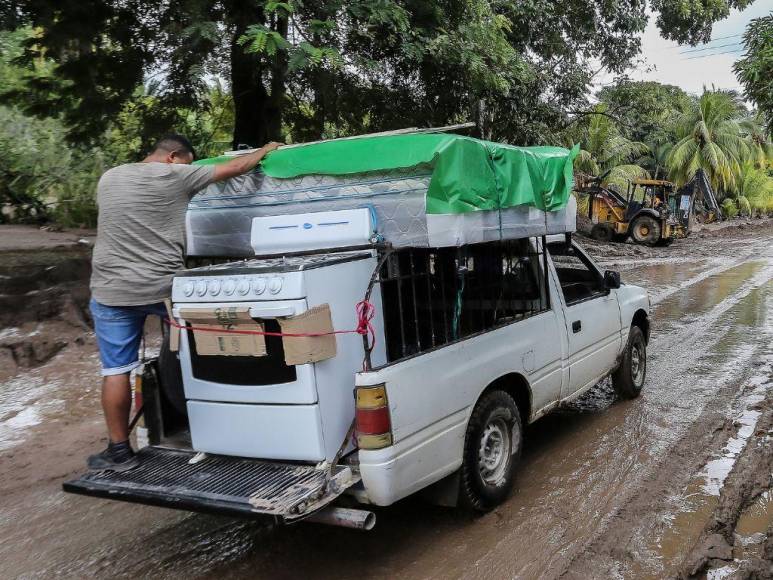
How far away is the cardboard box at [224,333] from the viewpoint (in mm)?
3471

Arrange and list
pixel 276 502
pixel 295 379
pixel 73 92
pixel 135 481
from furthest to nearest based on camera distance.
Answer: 1. pixel 73 92
2. pixel 135 481
3. pixel 295 379
4. pixel 276 502

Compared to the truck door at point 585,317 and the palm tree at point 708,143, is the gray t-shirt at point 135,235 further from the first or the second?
the palm tree at point 708,143

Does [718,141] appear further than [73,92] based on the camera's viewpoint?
Yes

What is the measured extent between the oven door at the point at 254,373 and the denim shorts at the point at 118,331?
1.37ft

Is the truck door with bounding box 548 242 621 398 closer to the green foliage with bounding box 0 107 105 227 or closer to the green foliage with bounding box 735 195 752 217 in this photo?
the green foliage with bounding box 0 107 105 227

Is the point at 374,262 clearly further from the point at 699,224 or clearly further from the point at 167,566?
the point at 699,224

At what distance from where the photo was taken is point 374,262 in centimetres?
379

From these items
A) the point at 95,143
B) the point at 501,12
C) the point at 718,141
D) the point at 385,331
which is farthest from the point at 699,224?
the point at 385,331

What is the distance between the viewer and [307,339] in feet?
10.9

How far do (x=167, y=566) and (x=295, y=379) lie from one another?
4.48 feet

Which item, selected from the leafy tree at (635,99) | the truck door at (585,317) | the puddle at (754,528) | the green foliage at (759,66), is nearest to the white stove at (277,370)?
the truck door at (585,317)

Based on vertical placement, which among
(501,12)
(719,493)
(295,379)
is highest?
(501,12)

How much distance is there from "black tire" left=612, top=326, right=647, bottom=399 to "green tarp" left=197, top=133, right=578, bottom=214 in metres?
2.28

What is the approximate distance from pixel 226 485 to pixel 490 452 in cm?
169
